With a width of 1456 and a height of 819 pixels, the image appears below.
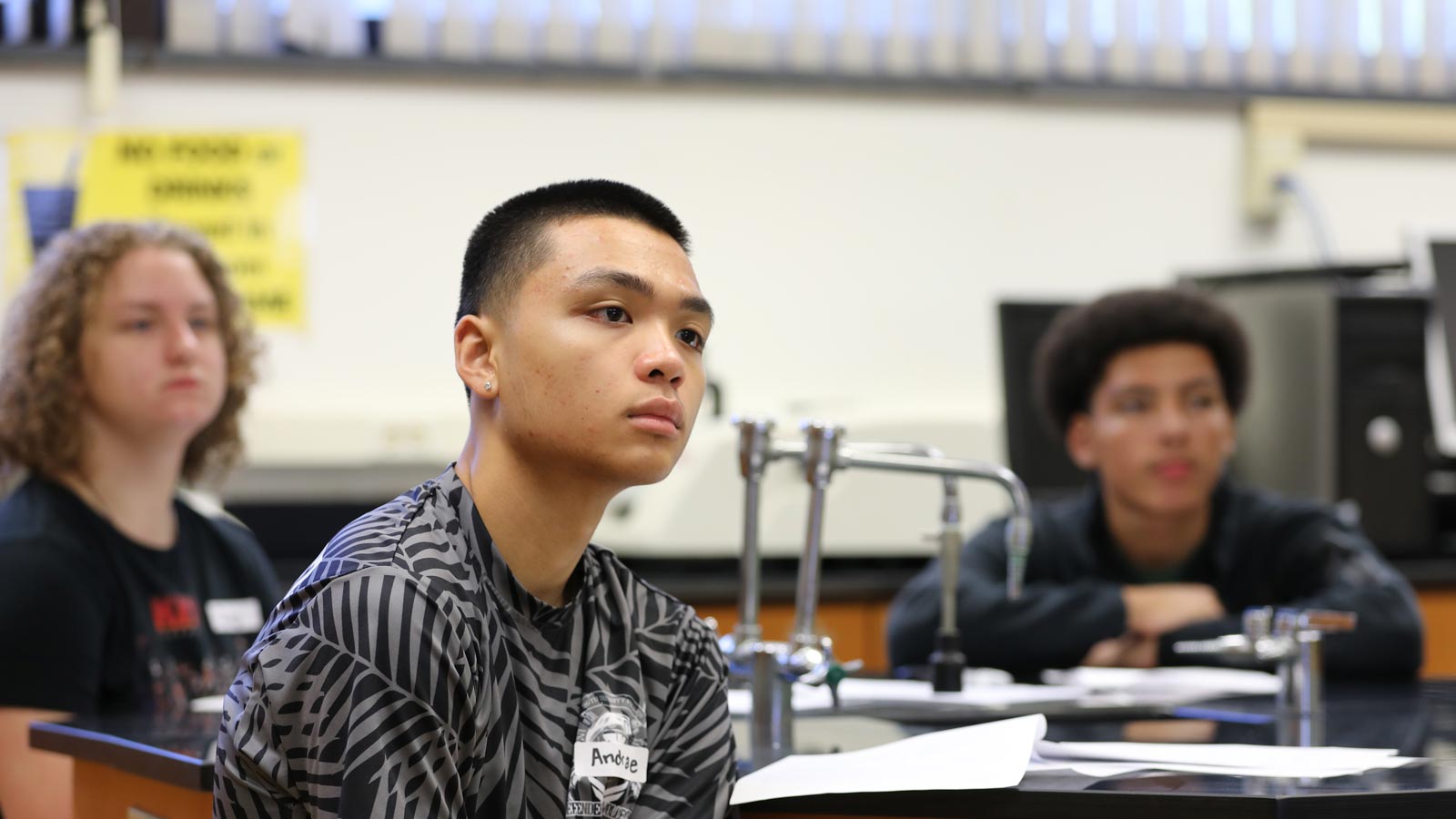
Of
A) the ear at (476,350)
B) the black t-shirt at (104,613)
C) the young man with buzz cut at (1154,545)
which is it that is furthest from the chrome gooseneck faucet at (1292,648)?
the black t-shirt at (104,613)

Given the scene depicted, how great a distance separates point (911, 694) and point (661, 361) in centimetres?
74

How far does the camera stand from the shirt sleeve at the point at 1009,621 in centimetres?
209

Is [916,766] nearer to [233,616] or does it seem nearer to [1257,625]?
[1257,625]

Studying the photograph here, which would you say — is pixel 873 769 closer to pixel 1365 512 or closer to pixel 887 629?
Answer: pixel 887 629

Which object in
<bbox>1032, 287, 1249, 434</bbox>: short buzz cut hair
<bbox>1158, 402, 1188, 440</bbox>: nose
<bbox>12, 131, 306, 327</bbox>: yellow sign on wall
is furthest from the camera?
<bbox>12, 131, 306, 327</bbox>: yellow sign on wall

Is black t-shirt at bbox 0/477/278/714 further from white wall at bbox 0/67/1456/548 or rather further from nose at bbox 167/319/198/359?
white wall at bbox 0/67/1456/548

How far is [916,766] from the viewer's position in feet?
3.94

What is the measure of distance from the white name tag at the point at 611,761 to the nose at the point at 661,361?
26cm

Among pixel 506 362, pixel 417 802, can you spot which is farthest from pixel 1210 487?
pixel 417 802

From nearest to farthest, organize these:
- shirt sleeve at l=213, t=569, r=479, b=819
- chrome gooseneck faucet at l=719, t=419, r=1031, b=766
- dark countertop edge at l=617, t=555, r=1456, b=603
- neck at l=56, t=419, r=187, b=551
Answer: shirt sleeve at l=213, t=569, r=479, b=819, chrome gooseneck faucet at l=719, t=419, r=1031, b=766, neck at l=56, t=419, r=187, b=551, dark countertop edge at l=617, t=555, r=1456, b=603

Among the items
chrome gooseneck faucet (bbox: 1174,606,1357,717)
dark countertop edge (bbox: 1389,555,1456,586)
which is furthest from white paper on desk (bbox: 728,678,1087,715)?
dark countertop edge (bbox: 1389,555,1456,586)

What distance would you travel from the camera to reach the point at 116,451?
195 centimetres

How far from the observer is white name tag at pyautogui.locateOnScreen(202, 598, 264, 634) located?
1.97m

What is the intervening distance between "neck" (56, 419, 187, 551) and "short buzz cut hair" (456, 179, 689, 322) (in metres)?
0.88
